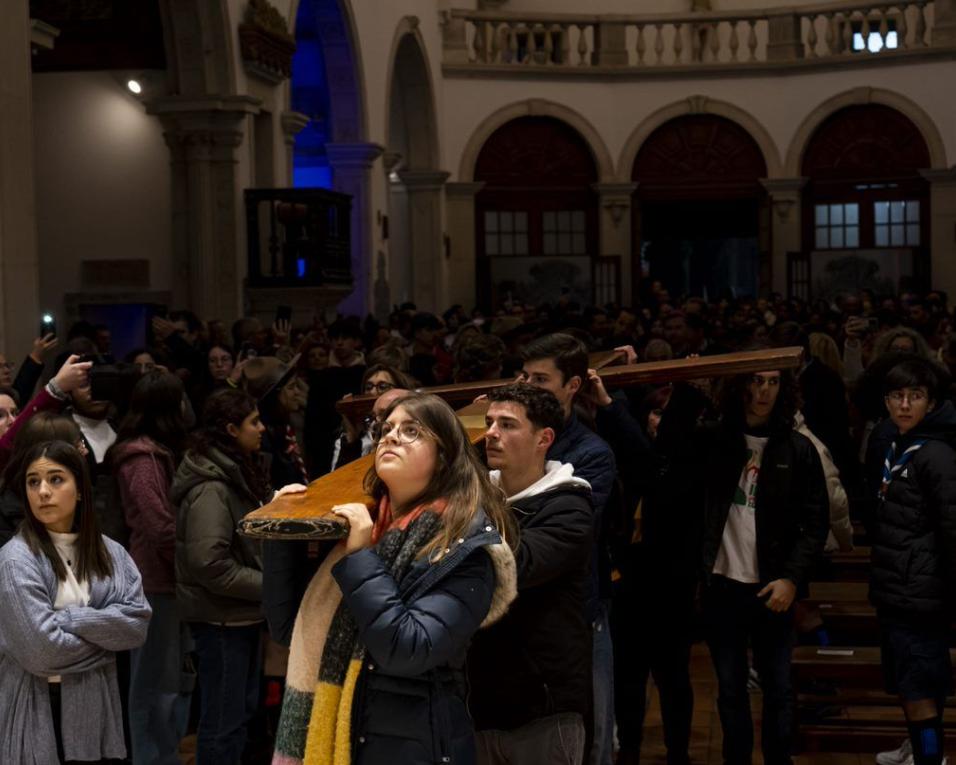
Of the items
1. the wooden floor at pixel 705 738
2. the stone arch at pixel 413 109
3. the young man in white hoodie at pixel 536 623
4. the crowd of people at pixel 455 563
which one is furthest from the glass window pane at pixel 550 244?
the young man in white hoodie at pixel 536 623

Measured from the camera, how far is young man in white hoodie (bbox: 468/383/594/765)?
441cm

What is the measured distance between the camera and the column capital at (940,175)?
77.0 feet

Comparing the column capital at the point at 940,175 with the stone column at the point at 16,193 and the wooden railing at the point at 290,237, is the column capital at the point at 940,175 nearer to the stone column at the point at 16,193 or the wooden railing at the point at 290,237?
the wooden railing at the point at 290,237

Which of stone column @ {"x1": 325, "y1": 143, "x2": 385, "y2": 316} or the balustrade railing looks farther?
the balustrade railing

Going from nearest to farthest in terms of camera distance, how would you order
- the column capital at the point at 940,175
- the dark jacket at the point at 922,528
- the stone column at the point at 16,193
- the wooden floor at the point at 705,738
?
the dark jacket at the point at 922,528 → the wooden floor at the point at 705,738 → the stone column at the point at 16,193 → the column capital at the point at 940,175

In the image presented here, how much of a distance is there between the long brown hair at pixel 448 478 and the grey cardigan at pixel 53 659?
1569mm

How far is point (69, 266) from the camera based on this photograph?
14664mm

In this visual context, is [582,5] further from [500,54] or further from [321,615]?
[321,615]

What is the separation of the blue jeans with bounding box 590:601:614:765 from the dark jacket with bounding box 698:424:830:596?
0.74m

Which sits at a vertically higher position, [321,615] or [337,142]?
[337,142]

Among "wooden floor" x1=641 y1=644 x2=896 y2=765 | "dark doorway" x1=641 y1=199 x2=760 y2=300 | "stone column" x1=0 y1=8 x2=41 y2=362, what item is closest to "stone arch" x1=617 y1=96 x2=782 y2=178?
"dark doorway" x1=641 y1=199 x2=760 y2=300

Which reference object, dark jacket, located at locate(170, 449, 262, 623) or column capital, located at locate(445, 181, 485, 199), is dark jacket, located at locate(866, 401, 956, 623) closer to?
dark jacket, located at locate(170, 449, 262, 623)

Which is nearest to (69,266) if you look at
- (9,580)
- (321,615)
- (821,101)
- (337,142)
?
(337,142)

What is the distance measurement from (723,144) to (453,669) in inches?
858
